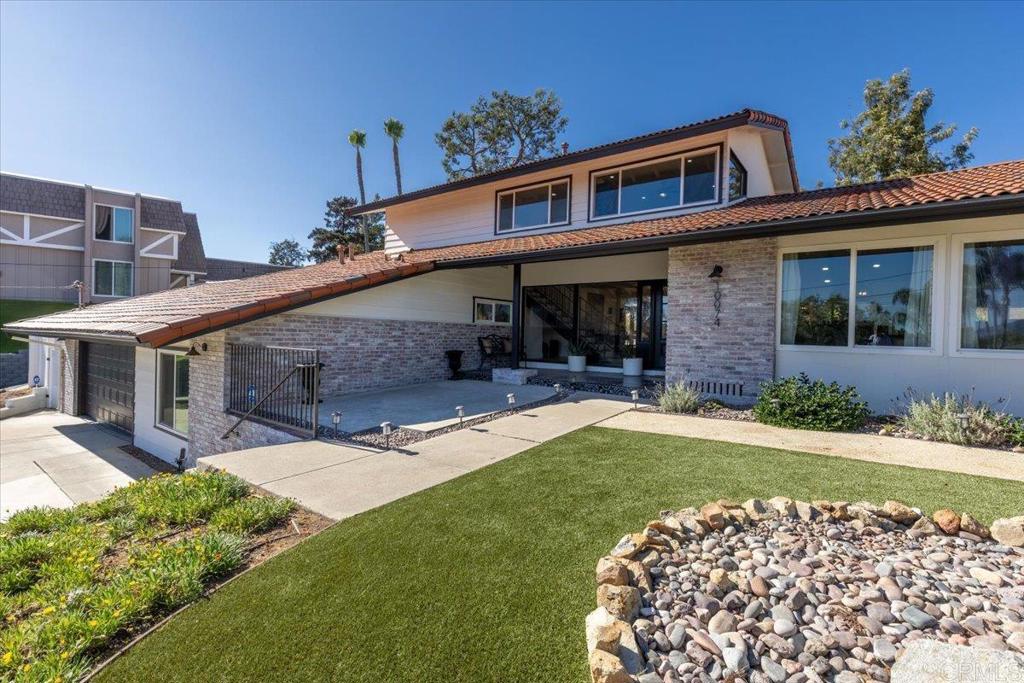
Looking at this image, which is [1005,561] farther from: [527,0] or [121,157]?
[121,157]

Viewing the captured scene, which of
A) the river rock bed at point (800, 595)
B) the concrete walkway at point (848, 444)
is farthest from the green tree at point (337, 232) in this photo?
the river rock bed at point (800, 595)

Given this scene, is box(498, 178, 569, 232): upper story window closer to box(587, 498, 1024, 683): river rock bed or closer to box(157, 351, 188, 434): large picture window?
box(157, 351, 188, 434): large picture window

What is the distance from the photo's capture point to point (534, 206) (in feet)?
44.8

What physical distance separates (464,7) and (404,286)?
325 inches

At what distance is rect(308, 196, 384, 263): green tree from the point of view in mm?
35844

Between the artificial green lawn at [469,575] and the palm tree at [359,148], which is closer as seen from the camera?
the artificial green lawn at [469,575]

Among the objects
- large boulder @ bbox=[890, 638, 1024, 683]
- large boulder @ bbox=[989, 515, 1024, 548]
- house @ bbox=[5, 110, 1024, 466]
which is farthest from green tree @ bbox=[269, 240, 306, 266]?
large boulder @ bbox=[890, 638, 1024, 683]

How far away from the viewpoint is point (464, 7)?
12.8 meters

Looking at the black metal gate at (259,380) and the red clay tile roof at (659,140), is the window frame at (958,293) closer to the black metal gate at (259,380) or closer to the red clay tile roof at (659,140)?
the red clay tile roof at (659,140)

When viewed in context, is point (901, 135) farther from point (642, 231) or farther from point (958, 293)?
point (642, 231)

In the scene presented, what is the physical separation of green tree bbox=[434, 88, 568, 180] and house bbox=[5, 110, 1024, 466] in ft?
51.5

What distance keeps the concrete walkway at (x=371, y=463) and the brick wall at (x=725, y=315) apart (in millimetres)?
3159

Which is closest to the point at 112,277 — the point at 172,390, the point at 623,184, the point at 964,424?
the point at 172,390

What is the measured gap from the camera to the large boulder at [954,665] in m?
1.76
